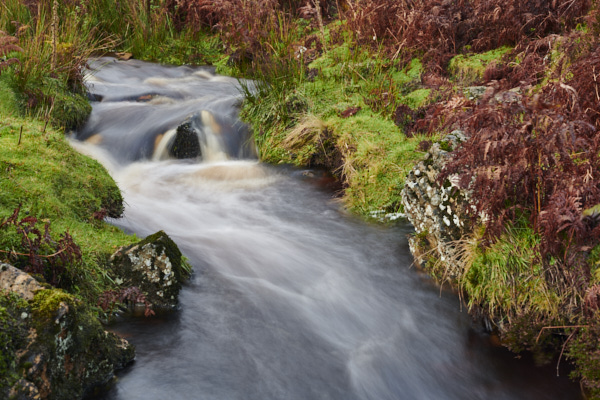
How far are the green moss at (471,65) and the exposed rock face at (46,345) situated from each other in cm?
577

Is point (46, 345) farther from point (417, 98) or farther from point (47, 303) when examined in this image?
point (417, 98)

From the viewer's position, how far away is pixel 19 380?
2652mm

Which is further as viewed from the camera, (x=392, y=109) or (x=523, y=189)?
(x=392, y=109)

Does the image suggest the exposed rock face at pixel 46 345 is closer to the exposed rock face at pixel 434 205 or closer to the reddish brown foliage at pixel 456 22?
the exposed rock face at pixel 434 205

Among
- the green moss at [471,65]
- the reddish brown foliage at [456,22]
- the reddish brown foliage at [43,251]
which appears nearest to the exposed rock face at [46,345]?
the reddish brown foliage at [43,251]

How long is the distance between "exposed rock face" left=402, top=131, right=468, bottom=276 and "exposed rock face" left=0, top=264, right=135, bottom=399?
2.87 metres

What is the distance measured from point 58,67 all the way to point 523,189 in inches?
254

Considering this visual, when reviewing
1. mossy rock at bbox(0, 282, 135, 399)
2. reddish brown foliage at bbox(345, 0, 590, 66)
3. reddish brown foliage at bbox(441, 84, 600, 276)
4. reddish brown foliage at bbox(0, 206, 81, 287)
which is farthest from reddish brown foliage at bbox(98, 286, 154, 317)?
reddish brown foliage at bbox(345, 0, 590, 66)

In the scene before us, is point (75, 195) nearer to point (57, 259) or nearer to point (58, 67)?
point (57, 259)

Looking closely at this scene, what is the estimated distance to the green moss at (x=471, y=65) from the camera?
7117 mm

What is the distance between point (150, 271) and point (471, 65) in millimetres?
5219

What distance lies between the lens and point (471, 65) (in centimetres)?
721

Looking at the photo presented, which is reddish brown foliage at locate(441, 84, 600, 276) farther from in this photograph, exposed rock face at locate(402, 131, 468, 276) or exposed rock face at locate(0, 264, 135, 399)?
exposed rock face at locate(0, 264, 135, 399)

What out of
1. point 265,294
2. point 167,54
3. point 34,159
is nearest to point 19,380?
point 265,294
